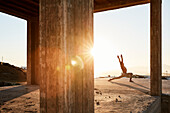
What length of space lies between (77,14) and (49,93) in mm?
1412

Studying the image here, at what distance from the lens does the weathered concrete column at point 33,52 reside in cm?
1000

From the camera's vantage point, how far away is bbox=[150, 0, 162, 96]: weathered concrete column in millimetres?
6289

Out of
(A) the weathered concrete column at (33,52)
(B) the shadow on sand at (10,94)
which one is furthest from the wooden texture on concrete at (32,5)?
(B) the shadow on sand at (10,94)

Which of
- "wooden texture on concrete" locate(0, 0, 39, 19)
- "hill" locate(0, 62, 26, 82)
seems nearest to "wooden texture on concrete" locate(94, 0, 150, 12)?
"wooden texture on concrete" locate(0, 0, 39, 19)

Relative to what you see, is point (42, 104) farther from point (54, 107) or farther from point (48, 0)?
point (48, 0)

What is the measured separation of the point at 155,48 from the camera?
632 centimetres

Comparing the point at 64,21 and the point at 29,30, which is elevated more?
the point at 29,30

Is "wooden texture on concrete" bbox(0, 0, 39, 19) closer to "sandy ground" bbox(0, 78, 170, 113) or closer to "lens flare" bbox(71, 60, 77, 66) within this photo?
"sandy ground" bbox(0, 78, 170, 113)

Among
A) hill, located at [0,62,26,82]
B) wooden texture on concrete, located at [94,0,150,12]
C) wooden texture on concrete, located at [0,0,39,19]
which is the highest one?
wooden texture on concrete, located at [94,0,150,12]

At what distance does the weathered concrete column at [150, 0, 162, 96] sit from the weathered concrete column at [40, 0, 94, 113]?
15.3 ft

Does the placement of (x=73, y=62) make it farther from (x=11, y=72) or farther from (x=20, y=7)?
(x=11, y=72)

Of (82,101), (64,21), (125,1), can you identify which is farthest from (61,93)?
(125,1)

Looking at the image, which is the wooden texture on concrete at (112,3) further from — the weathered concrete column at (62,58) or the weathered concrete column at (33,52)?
the weathered concrete column at (62,58)

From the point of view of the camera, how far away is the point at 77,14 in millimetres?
2613
